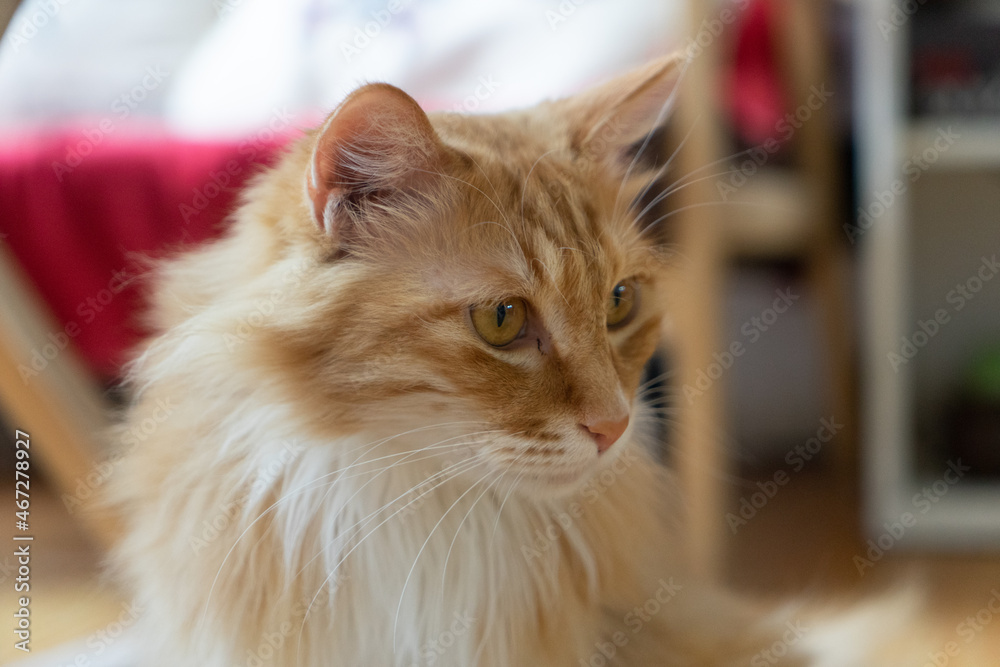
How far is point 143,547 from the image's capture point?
0.81m

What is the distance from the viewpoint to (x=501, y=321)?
709mm

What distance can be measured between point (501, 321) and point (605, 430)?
0.14 metres

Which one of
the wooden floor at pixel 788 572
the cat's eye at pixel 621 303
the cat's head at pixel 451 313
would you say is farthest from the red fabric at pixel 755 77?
the cat's head at pixel 451 313

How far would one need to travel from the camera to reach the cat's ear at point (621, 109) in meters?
0.80

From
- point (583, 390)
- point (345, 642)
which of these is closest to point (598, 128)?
point (583, 390)

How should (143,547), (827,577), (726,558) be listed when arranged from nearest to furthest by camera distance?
1. (143,547)
2. (827,577)
3. (726,558)

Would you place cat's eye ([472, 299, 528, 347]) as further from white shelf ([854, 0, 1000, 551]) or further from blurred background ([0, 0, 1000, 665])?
white shelf ([854, 0, 1000, 551])

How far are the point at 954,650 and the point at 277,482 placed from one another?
0.93 metres

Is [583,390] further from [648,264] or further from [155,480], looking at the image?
[155,480]

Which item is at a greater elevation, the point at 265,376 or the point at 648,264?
the point at 265,376

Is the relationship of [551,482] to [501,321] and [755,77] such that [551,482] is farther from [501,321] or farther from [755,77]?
[755,77]

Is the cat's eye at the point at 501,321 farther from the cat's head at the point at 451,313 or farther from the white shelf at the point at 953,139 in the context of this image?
the white shelf at the point at 953,139

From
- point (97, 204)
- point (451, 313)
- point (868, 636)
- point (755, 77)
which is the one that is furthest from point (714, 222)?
point (97, 204)

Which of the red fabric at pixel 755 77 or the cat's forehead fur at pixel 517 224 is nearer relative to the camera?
the cat's forehead fur at pixel 517 224
